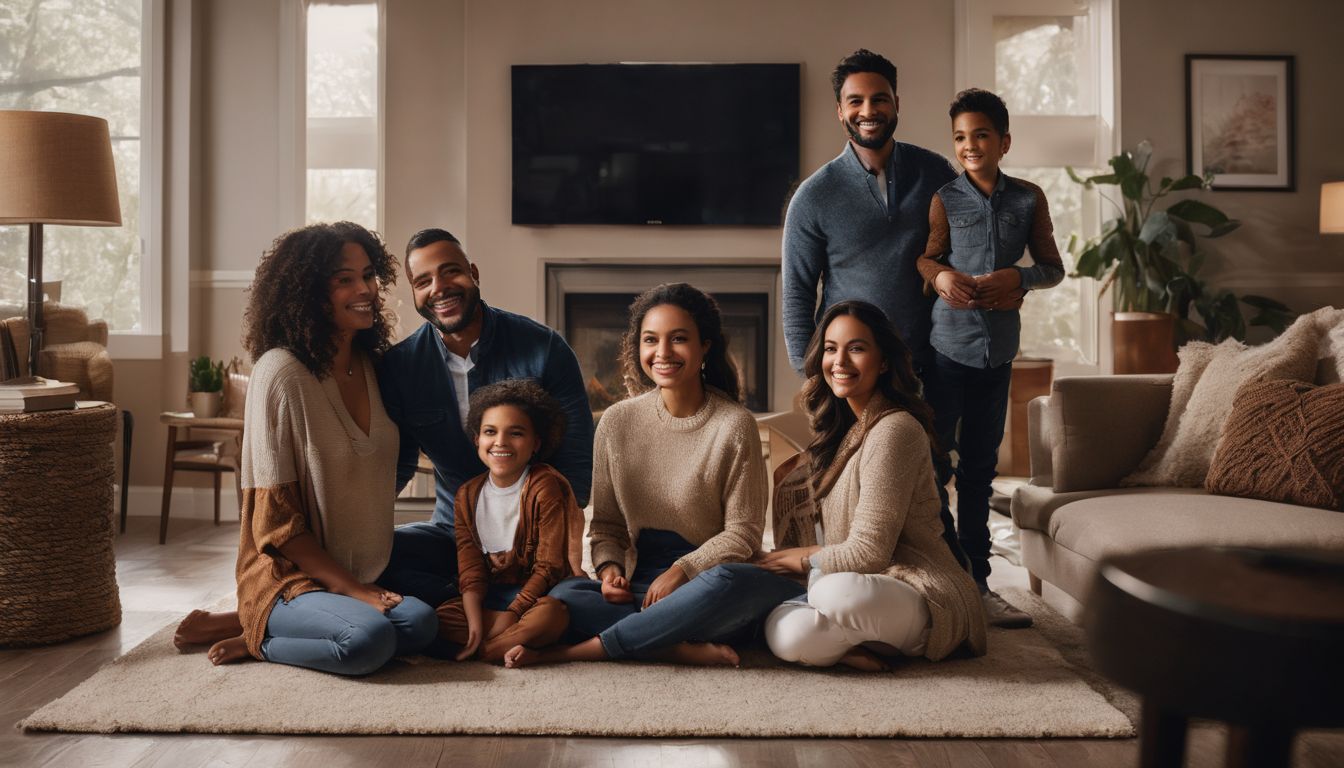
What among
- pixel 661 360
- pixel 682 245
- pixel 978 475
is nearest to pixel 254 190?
pixel 682 245

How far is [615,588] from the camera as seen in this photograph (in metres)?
2.28

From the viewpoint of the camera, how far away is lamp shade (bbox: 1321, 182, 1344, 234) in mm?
4727

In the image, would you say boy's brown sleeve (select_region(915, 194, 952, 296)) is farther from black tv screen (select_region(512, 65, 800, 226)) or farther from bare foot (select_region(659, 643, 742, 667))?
black tv screen (select_region(512, 65, 800, 226))

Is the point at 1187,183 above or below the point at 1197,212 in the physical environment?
above

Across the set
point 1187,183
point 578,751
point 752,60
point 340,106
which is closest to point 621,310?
point 752,60

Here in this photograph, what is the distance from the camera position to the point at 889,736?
189 centimetres

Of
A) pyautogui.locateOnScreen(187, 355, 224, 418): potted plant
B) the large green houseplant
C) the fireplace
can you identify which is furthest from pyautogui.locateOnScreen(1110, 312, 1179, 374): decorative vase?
pyautogui.locateOnScreen(187, 355, 224, 418): potted plant

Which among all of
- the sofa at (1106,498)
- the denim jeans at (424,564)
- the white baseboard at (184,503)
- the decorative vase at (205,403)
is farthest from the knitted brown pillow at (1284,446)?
the white baseboard at (184,503)

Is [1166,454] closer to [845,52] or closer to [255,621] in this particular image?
[255,621]

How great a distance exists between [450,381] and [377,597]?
1.73 feet

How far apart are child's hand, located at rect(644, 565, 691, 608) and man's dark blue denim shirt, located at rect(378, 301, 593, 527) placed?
329 mm

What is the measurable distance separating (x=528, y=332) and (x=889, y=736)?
1213mm

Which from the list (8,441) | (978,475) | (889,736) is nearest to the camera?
(889,736)

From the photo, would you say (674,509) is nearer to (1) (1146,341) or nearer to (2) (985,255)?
(2) (985,255)
